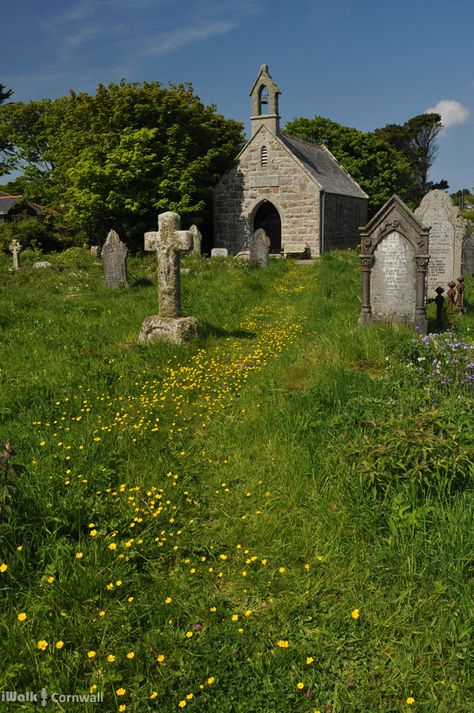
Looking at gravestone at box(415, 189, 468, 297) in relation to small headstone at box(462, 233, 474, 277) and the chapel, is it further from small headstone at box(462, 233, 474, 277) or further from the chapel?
the chapel

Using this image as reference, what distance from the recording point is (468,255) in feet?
54.9

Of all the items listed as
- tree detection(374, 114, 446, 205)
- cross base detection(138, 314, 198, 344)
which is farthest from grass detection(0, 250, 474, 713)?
tree detection(374, 114, 446, 205)

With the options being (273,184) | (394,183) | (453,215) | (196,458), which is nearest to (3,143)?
(273,184)

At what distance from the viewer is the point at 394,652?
9.60 feet

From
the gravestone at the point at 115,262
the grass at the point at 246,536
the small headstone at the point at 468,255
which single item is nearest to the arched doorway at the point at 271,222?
the small headstone at the point at 468,255

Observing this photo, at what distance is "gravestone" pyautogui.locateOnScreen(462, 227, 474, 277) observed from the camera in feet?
54.4

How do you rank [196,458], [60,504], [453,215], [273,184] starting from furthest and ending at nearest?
[273,184] → [453,215] → [196,458] → [60,504]

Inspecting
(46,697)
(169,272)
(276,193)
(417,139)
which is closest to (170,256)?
(169,272)

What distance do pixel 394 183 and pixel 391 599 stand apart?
42.7m

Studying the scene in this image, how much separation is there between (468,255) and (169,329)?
12.2 metres

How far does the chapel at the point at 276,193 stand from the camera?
25.7m

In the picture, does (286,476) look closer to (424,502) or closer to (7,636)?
(424,502)

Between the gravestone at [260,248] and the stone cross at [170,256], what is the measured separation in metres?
11.0

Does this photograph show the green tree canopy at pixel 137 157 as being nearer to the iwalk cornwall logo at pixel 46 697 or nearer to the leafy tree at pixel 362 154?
the leafy tree at pixel 362 154
